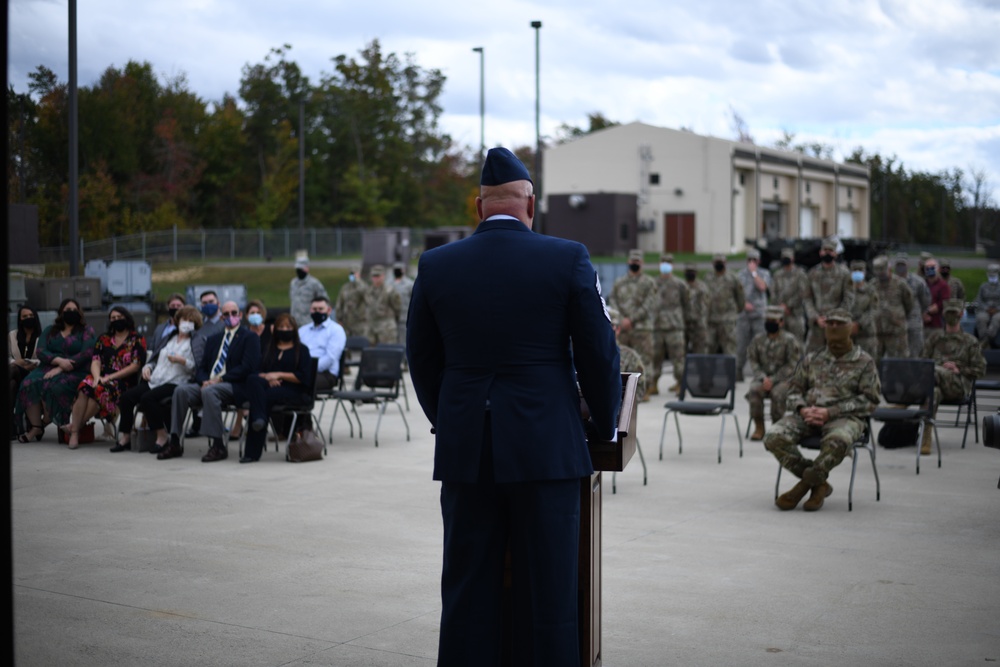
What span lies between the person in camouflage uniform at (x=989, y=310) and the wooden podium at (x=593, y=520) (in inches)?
509

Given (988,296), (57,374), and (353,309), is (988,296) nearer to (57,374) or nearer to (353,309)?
(353,309)

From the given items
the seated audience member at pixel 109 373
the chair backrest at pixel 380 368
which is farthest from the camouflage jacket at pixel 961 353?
the seated audience member at pixel 109 373

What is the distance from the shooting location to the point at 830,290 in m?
16.3

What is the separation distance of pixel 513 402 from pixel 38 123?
15358mm

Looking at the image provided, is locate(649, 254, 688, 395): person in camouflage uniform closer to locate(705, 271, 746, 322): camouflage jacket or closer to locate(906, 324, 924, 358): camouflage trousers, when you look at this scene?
locate(705, 271, 746, 322): camouflage jacket

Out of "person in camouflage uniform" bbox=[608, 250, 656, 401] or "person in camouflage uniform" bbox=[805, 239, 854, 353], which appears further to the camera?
"person in camouflage uniform" bbox=[608, 250, 656, 401]

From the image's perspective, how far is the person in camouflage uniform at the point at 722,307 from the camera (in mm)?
17734

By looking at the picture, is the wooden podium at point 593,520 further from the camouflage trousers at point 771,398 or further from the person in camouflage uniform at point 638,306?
the person in camouflage uniform at point 638,306

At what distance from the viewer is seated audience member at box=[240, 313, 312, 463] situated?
11031 millimetres

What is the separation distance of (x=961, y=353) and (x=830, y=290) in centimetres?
450

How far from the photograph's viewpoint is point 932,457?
37.2 feet

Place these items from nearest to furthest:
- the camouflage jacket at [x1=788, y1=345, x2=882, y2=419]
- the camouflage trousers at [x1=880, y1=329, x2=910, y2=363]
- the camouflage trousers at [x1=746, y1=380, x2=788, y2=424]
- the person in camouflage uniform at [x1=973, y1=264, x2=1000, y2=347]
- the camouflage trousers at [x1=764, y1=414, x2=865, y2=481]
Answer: the camouflage trousers at [x1=764, y1=414, x2=865, y2=481] < the camouflage jacket at [x1=788, y1=345, x2=882, y2=419] < the camouflage trousers at [x1=746, y1=380, x2=788, y2=424] < the person in camouflage uniform at [x1=973, y1=264, x2=1000, y2=347] < the camouflage trousers at [x1=880, y1=329, x2=910, y2=363]

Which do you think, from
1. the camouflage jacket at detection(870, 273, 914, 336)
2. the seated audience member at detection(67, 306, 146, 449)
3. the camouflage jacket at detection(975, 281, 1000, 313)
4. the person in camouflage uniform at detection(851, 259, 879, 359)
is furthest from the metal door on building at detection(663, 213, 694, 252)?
the seated audience member at detection(67, 306, 146, 449)

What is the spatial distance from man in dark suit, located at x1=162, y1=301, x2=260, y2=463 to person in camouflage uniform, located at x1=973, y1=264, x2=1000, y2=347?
10017 millimetres
